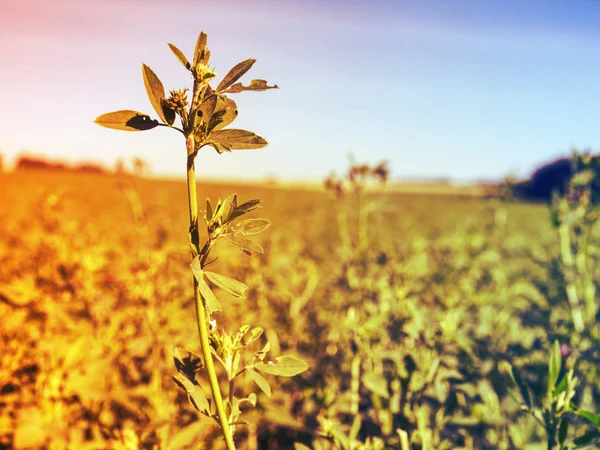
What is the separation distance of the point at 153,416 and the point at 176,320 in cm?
54

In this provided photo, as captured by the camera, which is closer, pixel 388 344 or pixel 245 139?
pixel 245 139

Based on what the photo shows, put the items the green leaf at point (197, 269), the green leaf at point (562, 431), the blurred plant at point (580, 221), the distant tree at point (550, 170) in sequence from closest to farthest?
the green leaf at point (197, 269) < the green leaf at point (562, 431) < the blurred plant at point (580, 221) < the distant tree at point (550, 170)

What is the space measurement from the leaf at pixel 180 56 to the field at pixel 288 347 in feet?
3.08

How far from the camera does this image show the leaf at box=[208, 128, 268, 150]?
0.80 meters

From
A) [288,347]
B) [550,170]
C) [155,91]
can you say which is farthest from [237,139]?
[550,170]

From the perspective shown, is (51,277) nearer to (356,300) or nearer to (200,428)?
(200,428)

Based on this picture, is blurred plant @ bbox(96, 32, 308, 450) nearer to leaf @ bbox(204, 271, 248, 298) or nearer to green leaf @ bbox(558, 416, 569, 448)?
leaf @ bbox(204, 271, 248, 298)

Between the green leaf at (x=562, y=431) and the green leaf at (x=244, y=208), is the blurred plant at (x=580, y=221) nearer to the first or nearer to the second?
the green leaf at (x=562, y=431)

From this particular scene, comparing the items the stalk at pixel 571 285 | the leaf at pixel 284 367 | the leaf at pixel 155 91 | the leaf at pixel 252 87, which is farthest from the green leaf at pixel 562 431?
the stalk at pixel 571 285

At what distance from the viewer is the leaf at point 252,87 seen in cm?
77

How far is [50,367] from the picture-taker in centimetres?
187

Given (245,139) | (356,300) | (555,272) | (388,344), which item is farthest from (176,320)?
(555,272)

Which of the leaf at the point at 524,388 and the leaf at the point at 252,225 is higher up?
the leaf at the point at 252,225

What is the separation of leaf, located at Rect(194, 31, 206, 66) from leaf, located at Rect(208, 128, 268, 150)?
0.13 m
